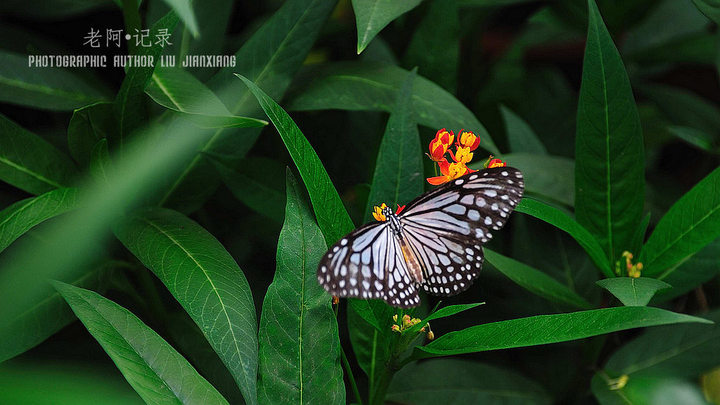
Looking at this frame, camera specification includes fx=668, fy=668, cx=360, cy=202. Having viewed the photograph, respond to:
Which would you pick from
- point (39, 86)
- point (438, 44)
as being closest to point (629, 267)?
point (438, 44)

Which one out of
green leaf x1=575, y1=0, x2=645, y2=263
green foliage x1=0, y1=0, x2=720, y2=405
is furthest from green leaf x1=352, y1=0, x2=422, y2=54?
green leaf x1=575, y1=0, x2=645, y2=263

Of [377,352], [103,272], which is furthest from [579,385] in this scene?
[103,272]

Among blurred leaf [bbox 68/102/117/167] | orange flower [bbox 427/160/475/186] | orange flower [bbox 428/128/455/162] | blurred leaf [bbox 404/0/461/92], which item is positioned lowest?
orange flower [bbox 427/160/475/186]

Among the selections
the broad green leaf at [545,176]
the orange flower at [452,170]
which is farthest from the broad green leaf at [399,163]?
the broad green leaf at [545,176]

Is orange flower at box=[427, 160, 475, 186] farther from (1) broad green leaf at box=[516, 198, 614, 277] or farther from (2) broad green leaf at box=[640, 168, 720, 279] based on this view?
(2) broad green leaf at box=[640, 168, 720, 279]

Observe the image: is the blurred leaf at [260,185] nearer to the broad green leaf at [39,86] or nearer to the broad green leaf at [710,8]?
the broad green leaf at [39,86]

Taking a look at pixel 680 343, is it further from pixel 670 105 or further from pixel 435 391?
pixel 670 105
